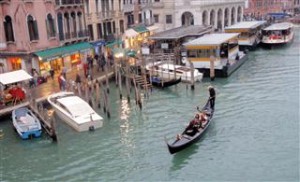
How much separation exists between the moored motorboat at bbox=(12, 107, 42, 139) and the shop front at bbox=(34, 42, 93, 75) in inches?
252

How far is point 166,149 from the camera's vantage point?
17.2 meters

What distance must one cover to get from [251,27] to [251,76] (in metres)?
13.7

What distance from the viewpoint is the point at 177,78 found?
28172 mm

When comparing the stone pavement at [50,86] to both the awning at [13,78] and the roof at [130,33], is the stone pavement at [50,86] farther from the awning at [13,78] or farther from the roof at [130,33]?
the roof at [130,33]

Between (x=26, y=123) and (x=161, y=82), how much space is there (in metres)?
10.6

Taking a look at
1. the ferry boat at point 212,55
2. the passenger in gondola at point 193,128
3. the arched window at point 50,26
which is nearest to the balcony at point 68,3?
the arched window at point 50,26

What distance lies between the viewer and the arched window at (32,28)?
26719 mm

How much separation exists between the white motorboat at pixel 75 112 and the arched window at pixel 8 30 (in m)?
5.87

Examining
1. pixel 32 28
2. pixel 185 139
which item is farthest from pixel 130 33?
pixel 185 139

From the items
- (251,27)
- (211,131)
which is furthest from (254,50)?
(211,131)

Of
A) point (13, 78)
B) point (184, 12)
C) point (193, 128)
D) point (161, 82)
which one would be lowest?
point (193, 128)

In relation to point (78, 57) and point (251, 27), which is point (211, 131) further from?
point (251, 27)

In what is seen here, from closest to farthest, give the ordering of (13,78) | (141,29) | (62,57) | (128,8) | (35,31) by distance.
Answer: (13,78) < (35,31) < (62,57) < (128,8) < (141,29)

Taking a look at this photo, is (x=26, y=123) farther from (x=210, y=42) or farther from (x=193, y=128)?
(x=210, y=42)
